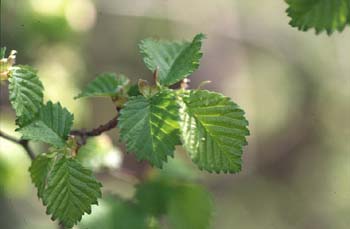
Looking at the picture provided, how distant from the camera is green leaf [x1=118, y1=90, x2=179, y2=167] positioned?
4.47ft

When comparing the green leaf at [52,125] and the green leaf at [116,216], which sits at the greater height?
the green leaf at [52,125]

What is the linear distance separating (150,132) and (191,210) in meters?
0.86

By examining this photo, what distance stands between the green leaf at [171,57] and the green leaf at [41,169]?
28 cm

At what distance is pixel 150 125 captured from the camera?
139 cm

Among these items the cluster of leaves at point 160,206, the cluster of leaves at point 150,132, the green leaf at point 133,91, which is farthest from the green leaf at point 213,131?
the cluster of leaves at point 160,206

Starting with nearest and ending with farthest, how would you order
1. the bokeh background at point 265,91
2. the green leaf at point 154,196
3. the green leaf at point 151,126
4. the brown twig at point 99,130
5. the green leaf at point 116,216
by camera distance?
1. the green leaf at point 151,126
2. the brown twig at point 99,130
3. the green leaf at point 116,216
4. the green leaf at point 154,196
5. the bokeh background at point 265,91

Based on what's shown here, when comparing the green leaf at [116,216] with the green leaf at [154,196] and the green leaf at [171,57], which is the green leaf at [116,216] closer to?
the green leaf at [154,196]

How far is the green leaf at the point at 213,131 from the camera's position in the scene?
4.52ft

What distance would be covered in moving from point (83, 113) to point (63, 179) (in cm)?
181

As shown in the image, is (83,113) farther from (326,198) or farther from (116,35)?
(326,198)

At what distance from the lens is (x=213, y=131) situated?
139cm

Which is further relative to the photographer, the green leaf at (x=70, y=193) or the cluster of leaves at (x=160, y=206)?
the cluster of leaves at (x=160, y=206)

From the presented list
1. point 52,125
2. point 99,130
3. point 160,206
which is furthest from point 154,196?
point 52,125

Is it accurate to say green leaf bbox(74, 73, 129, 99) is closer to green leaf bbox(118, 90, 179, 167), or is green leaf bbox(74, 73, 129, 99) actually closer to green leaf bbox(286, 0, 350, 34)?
green leaf bbox(118, 90, 179, 167)
